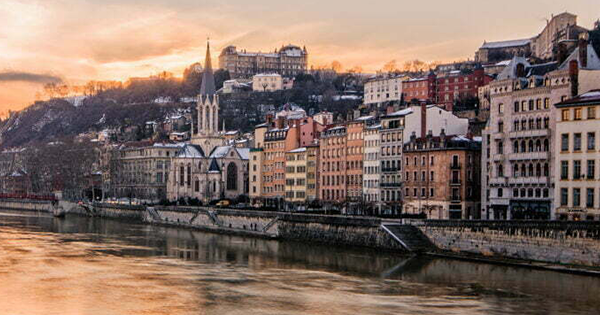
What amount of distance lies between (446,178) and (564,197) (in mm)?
19021

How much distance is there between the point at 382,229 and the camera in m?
60.5

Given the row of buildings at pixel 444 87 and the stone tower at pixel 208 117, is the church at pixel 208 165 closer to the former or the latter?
the stone tower at pixel 208 117

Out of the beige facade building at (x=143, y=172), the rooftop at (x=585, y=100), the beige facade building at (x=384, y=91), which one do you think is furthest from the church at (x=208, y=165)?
the rooftop at (x=585, y=100)

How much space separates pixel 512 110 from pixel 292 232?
20.3m

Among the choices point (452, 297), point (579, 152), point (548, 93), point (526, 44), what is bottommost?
point (452, 297)

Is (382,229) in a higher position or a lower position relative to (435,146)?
lower

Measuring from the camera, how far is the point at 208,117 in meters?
142

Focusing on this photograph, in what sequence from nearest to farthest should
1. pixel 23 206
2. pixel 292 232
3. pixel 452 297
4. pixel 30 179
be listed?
pixel 452 297
pixel 292 232
pixel 23 206
pixel 30 179

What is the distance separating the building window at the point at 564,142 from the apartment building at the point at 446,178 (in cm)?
1775

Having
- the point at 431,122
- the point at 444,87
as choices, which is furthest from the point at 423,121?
the point at 444,87

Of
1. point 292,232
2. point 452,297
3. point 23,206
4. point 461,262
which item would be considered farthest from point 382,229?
point 23,206

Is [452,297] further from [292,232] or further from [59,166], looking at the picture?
[59,166]

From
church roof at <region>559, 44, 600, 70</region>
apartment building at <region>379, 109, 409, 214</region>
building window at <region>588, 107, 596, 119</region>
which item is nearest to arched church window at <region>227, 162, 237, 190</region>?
apartment building at <region>379, 109, 409, 214</region>

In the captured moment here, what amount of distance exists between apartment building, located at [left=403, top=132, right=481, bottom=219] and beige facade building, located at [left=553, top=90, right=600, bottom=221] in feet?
55.3
